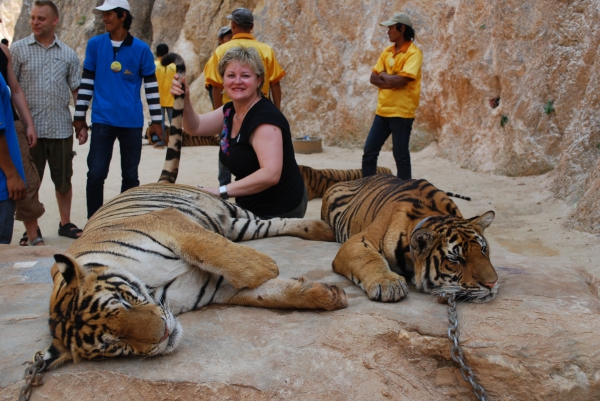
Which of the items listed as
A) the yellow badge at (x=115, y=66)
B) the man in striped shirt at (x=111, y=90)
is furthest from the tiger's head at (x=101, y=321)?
the yellow badge at (x=115, y=66)

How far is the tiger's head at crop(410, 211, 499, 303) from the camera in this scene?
8.40 feet

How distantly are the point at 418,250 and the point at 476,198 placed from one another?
4.32 metres

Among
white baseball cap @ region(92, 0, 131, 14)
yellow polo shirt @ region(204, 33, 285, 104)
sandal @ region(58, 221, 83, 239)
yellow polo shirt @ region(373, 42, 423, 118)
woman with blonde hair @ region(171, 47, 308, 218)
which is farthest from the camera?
yellow polo shirt @ region(373, 42, 423, 118)

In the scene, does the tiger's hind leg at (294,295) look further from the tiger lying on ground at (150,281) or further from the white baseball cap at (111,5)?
the white baseball cap at (111,5)

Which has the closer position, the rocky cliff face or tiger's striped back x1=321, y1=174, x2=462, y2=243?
tiger's striped back x1=321, y1=174, x2=462, y2=243

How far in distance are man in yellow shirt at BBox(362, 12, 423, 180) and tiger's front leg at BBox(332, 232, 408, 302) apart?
308 cm

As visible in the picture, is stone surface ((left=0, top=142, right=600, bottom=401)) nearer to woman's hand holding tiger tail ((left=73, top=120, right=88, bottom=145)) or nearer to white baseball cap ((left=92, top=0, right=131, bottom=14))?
woman's hand holding tiger tail ((left=73, top=120, right=88, bottom=145))

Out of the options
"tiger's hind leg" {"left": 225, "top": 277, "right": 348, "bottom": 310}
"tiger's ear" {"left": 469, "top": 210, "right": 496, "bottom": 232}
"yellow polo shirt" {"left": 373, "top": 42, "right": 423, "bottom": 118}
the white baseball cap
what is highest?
the white baseball cap

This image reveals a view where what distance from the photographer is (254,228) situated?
12.6ft

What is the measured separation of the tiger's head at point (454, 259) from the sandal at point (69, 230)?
3804 millimetres

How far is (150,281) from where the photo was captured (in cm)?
246

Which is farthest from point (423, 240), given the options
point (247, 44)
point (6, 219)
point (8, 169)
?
point (247, 44)

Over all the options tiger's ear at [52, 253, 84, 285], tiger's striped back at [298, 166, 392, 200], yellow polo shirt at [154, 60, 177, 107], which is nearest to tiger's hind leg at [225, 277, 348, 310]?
tiger's ear at [52, 253, 84, 285]

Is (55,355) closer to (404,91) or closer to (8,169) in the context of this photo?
(8,169)
